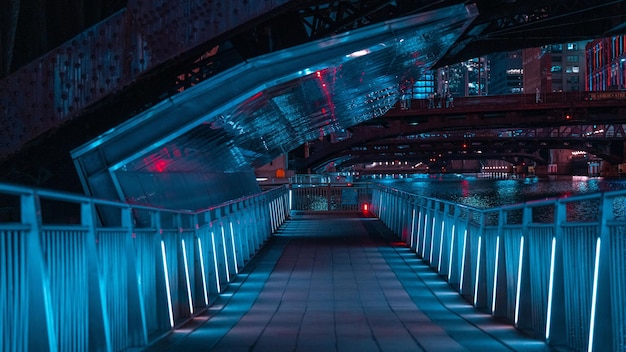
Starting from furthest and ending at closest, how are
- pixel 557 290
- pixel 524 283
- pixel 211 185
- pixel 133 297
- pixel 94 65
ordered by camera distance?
pixel 211 185 → pixel 94 65 → pixel 524 283 → pixel 133 297 → pixel 557 290

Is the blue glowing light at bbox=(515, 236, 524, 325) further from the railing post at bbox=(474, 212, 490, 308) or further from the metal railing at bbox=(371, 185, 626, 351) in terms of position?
the railing post at bbox=(474, 212, 490, 308)

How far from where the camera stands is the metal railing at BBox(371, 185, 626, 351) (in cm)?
795

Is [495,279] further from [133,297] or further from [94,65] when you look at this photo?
[94,65]

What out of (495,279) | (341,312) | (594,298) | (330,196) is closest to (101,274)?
(594,298)

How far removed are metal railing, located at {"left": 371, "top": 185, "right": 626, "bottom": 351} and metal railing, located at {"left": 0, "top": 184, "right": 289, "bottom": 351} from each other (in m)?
4.15

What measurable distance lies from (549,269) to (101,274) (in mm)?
4886

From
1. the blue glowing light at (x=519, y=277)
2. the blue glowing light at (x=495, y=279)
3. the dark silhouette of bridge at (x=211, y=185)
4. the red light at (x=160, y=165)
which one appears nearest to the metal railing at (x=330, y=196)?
the dark silhouette of bridge at (x=211, y=185)

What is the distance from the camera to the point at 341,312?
13.2m

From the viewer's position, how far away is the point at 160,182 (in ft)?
70.1

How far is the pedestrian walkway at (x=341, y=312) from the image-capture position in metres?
10.3

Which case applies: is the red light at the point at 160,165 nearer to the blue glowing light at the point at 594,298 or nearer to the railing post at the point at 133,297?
the railing post at the point at 133,297

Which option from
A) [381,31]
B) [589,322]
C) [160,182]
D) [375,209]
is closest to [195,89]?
[160,182]

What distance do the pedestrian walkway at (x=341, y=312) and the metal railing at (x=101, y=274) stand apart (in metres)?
0.39

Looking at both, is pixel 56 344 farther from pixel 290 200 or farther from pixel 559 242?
pixel 290 200
